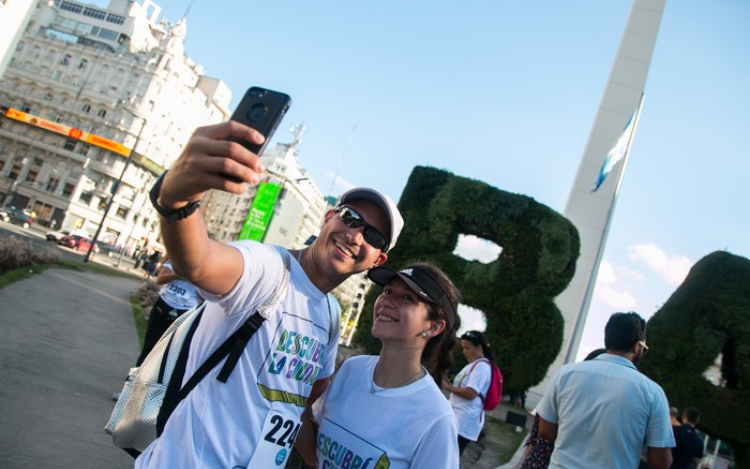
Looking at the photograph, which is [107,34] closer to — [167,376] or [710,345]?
[710,345]

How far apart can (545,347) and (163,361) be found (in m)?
15.1

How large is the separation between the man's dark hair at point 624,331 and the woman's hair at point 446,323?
4.38 feet

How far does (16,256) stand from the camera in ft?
38.8

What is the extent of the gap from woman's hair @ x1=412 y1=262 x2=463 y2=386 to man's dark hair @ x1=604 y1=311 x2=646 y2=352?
52.5 inches

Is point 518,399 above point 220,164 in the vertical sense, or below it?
below

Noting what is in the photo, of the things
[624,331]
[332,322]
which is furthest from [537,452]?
[332,322]

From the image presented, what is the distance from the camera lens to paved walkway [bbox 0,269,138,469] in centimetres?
373

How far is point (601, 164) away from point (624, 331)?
83.1 ft

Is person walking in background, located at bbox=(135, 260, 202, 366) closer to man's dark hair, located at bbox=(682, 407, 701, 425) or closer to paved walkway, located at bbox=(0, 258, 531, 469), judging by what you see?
paved walkway, located at bbox=(0, 258, 531, 469)

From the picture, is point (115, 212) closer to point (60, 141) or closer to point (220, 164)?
point (60, 141)

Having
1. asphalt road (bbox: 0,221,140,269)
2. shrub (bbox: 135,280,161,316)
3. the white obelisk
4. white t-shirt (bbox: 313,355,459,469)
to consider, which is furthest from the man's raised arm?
the white obelisk

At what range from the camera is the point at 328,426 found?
2.26 m

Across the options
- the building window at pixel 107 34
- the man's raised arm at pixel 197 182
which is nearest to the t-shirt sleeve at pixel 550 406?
the man's raised arm at pixel 197 182

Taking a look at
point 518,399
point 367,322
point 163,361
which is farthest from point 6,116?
point 163,361
